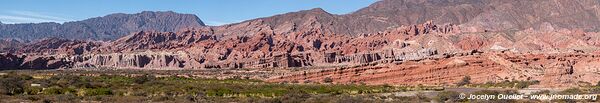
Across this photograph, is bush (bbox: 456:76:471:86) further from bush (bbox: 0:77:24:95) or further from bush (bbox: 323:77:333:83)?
bush (bbox: 0:77:24:95)

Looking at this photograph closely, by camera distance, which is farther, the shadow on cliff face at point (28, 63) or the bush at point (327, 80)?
the shadow on cliff face at point (28, 63)

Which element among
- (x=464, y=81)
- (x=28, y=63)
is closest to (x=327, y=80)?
(x=464, y=81)

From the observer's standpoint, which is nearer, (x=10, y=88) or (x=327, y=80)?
(x=10, y=88)

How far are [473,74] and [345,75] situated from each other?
1289 cm

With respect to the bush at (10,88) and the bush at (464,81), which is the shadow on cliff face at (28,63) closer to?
the bush at (464,81)

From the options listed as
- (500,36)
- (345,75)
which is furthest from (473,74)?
(500,36)

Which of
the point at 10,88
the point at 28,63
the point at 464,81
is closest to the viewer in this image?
the point at 10,88

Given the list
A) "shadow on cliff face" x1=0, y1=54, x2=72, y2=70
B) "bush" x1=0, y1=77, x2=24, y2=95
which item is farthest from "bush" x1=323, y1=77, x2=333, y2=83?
"shadow on cliff face" x1=0, y1=54, x2=72, y2=70

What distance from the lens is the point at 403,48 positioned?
162m

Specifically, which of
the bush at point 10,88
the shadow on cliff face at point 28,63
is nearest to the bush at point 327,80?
the bush at point 10,88

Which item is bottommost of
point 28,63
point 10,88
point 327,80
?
point 327,80

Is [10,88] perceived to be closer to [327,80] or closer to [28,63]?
[327,80]

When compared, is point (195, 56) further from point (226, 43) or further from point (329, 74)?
point (329, 74)

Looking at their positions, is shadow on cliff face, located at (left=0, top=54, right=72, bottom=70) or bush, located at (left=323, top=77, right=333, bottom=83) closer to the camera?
bush, located at (left=323, top=77, right=333, bottom=83)
